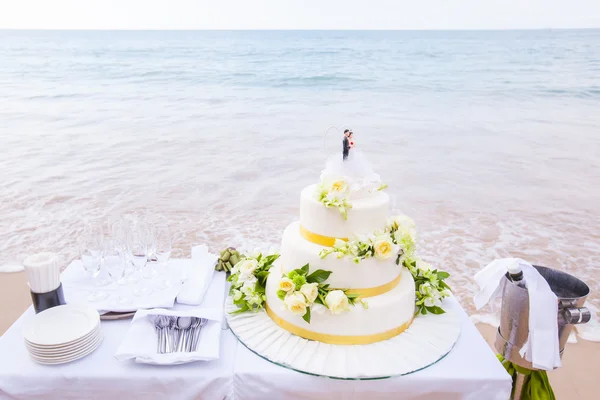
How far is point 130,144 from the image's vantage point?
10312 mm

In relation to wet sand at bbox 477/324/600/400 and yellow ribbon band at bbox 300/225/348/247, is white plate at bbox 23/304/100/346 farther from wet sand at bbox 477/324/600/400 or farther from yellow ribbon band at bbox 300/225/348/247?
wet sand at bbox 477/324/600/400

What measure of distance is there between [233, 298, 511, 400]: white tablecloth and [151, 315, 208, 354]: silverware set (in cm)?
24

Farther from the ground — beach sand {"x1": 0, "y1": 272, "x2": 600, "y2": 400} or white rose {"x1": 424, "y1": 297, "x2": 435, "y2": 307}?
white rose {"x1": 424, "y1": 297, "x2": 435, "y2": 307}

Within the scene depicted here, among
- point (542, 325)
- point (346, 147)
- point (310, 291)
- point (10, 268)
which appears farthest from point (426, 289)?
point (10, 268)

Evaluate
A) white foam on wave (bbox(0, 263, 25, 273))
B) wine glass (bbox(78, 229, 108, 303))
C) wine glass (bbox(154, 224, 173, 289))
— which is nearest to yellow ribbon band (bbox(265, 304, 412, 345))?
wine glass (bbox(154, 224, 173, 289))

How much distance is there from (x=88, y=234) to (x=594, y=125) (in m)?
12.9

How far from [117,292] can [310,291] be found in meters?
1.02

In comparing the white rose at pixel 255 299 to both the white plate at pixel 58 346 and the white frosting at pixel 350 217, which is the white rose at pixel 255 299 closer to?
the white frosting at pixel 350 217

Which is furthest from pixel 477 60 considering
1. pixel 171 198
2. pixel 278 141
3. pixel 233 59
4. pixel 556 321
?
pixel 556 321

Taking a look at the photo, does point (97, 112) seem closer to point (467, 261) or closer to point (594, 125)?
point (467, 261)

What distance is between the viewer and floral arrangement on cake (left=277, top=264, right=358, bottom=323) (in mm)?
1945

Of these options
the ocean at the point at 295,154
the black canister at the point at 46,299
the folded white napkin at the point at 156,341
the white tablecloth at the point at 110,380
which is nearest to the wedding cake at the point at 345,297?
the folded white napkin at the point at 156,341

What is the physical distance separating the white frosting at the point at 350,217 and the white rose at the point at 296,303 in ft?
1.03

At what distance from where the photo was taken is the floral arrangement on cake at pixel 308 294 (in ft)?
6.38
